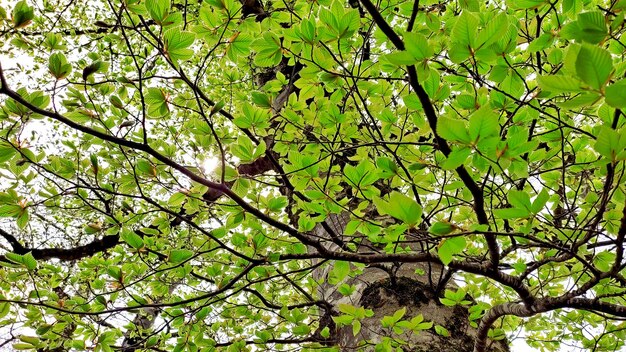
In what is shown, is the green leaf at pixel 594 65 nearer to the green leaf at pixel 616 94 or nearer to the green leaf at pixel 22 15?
the green leaf at pixel 616 94

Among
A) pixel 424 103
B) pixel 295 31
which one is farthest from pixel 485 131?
pixel 295 31

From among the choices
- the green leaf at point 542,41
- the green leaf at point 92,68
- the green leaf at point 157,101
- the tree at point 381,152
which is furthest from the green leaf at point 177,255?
the green leaf at point 542,41

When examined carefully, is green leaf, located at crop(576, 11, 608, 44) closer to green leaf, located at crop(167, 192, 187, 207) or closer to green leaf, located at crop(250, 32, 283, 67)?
green leaf, located at crop(250, 32, 283, 67)

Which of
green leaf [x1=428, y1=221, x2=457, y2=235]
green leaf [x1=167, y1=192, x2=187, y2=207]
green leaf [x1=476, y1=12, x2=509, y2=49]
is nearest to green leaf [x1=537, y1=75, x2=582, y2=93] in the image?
green leaf [x1=476, y1=12, x2=509, y2=49]

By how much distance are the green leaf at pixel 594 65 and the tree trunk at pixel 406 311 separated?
37.9 inches

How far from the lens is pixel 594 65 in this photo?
0.45 m

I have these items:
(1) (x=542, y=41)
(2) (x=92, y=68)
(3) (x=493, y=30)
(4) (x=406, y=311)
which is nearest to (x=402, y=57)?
(3) (x=493, y=30)

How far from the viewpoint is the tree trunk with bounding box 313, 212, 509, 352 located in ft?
4.74

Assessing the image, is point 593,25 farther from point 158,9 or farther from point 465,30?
point 158,9

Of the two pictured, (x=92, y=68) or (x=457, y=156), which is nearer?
(x=457, y=156)

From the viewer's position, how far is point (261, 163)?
3707mm

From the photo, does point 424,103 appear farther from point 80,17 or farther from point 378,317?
point 80,17

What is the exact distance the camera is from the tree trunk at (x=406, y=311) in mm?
1443

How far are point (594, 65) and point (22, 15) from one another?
1140 mm
